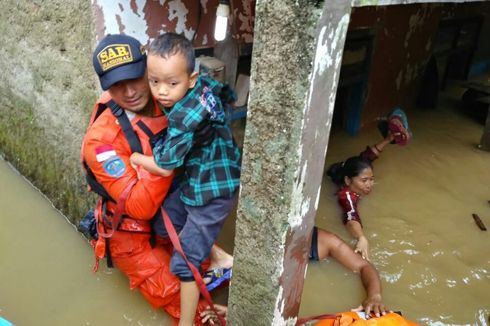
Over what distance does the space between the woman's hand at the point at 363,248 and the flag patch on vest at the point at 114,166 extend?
6.12ft

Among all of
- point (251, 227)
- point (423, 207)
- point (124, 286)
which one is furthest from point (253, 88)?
point (423, 207)

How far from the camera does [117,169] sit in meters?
2.18

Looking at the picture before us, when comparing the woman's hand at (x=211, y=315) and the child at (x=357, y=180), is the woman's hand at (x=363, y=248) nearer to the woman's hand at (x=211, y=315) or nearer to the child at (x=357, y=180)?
the child at (x=357, y=180)

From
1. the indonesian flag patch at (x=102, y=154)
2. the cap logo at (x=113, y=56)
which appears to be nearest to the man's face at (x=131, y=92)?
the cap logo at (x=113, y=56)

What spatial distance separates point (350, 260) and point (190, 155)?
1563 mm

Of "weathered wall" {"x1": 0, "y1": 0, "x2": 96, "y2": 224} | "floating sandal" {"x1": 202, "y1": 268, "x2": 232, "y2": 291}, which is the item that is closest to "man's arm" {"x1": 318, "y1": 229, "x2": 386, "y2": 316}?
"floating sandal" {"x1": 202, "y1": 268, "x2": 232, "y2": 291}

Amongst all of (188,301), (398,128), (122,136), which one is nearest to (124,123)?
(122,136)

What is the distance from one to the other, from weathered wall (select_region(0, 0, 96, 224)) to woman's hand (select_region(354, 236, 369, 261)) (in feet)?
6.82

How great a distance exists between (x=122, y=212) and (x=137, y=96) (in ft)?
2.01

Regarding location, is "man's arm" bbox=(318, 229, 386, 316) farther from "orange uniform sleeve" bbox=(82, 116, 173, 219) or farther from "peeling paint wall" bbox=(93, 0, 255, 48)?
"peeling paint wall" bbox=(93, 0, 255, 48)

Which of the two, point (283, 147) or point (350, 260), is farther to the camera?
point (350, 260)

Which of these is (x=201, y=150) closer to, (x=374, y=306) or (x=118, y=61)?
(x=118, y=61)

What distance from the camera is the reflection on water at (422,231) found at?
2910 mm

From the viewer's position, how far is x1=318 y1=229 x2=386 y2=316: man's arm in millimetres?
2845
